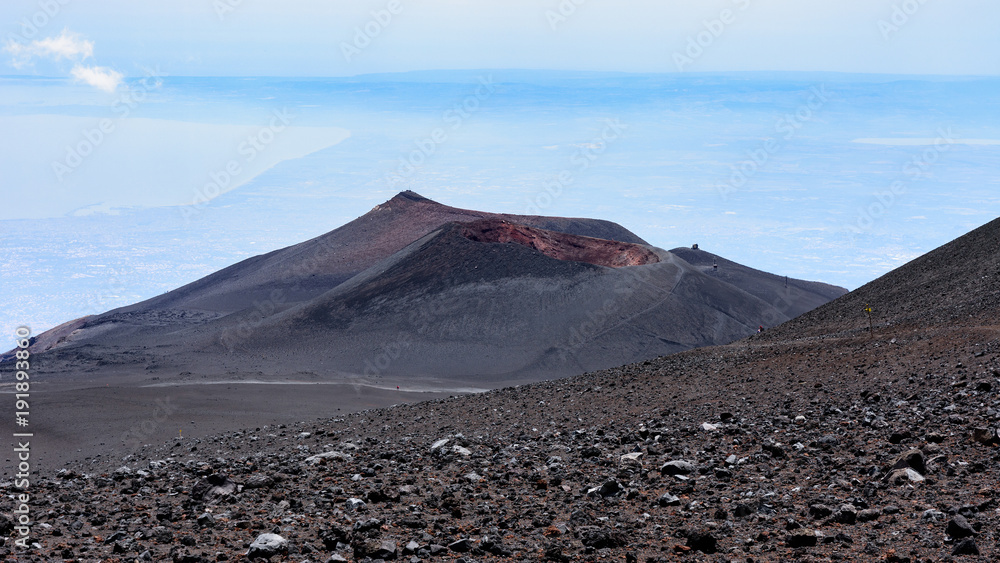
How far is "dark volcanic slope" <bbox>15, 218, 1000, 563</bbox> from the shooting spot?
602 cm

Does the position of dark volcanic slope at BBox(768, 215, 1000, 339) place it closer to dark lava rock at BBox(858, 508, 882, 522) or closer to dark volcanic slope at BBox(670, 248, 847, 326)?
dark lava rock at BBox(858, 508, 882, 522)

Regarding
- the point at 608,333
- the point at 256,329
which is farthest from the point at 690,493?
the point at 256,329

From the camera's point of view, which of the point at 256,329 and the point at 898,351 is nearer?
the point at 898,351

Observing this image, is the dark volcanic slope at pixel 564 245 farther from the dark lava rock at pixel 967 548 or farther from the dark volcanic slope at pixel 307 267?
the dark lava rock at pixel 967 548

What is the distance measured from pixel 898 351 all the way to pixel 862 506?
7.62m

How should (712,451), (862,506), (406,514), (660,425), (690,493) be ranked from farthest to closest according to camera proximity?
(660,425), (712,451), (690,493), (406,514), (862,506)

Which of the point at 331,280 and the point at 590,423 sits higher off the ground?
the point at 331,280

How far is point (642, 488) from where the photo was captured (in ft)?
25.2

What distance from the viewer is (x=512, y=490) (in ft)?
25.7

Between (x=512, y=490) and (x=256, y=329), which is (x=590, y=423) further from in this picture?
(x=256, y=329)

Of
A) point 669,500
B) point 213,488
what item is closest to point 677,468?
point 669,500

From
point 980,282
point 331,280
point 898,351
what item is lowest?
point 898,351

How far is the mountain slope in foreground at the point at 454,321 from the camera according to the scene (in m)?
32.1

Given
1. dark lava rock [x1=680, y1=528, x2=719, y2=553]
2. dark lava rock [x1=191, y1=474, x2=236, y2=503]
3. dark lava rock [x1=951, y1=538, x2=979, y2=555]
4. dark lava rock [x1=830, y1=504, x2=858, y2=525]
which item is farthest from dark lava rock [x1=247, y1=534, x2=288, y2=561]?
dark lava rock [x1=951, y1=538, x2=979, y2=555]
